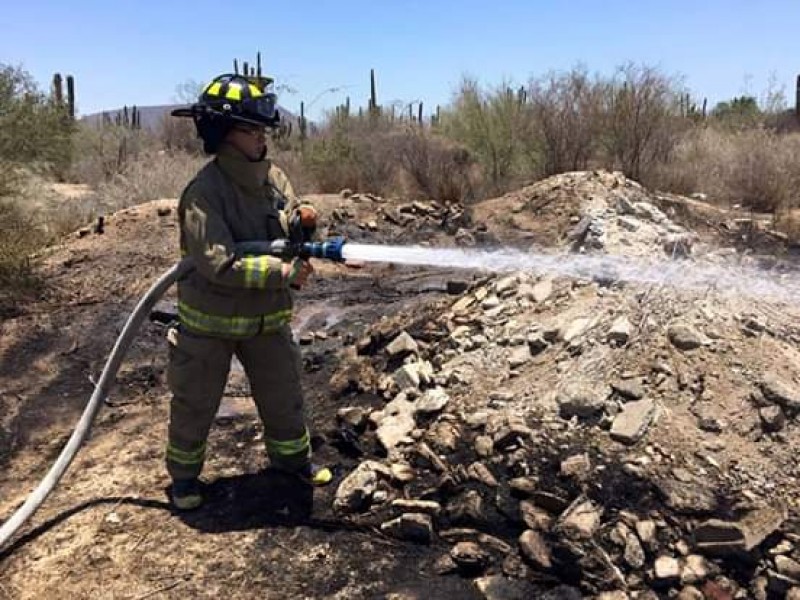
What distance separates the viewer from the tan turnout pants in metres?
3.35

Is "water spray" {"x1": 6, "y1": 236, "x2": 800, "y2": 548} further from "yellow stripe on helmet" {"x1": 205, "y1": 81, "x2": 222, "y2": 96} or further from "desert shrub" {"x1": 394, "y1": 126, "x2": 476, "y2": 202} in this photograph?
"desert shrub" {"x1": 394, "y1": 126, "x2": 476, "y2": 202}

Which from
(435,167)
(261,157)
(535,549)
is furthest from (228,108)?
(435,167)

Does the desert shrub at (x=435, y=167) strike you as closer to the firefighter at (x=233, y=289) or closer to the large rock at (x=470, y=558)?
the firefighter at (x=233, y=289)

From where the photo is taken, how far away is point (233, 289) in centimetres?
323

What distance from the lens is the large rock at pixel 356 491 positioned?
11.3 ft

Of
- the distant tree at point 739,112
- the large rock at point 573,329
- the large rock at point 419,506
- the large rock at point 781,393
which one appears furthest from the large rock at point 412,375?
the distant tree at point 739,112

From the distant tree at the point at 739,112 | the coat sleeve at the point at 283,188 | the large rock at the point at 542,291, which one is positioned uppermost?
the distant tree at the point at 739,112

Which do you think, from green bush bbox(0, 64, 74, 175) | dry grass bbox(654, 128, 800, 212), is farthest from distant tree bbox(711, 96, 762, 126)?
green bush bbox(0, 64, 74, 175)

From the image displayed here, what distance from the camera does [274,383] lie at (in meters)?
3.54

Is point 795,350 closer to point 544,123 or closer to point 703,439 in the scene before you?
point 703,439

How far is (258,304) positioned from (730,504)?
206 cm

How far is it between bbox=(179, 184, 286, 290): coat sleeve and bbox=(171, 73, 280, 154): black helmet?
0.24m

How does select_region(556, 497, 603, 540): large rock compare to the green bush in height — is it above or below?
below

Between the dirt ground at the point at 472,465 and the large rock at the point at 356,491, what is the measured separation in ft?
0.10
